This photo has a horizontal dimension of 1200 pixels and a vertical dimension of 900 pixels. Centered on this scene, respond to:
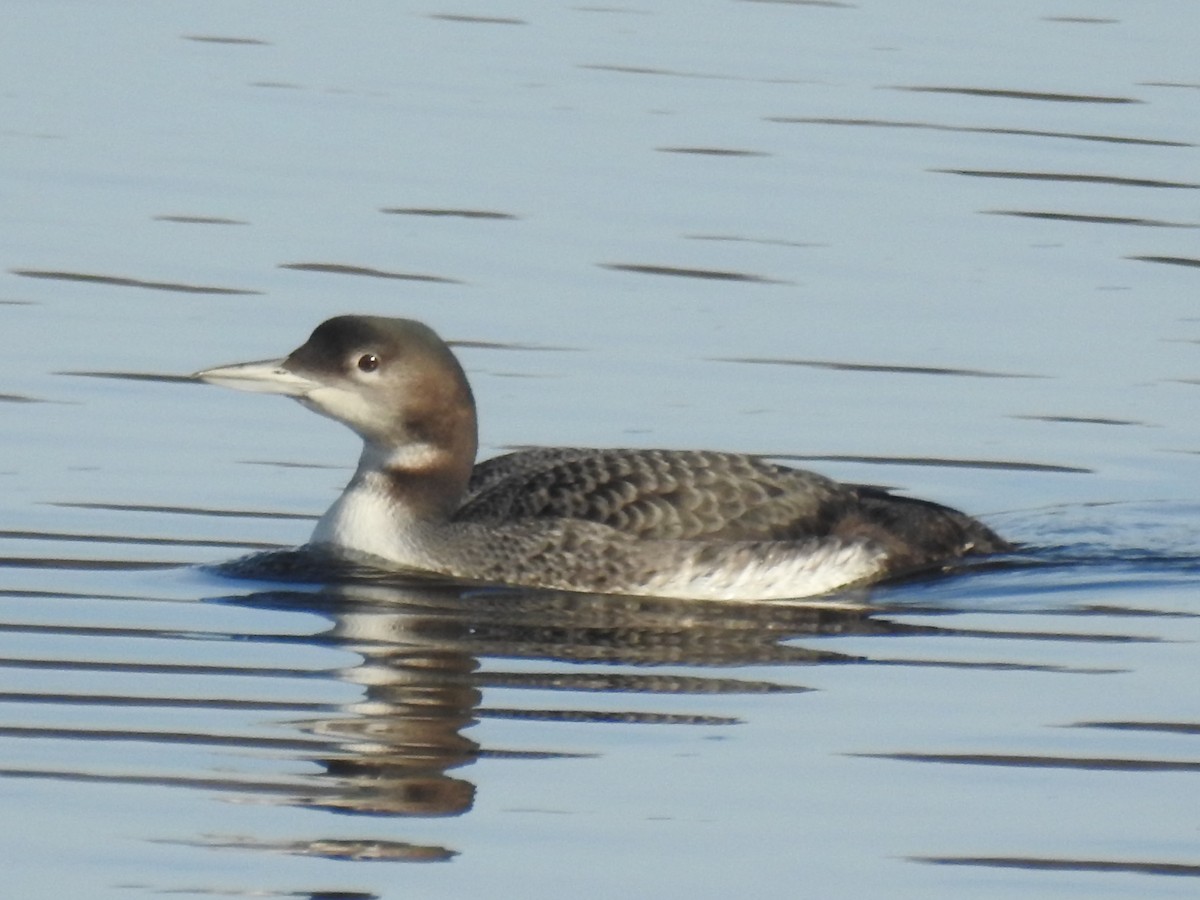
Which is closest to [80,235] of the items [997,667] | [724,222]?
[724,222]

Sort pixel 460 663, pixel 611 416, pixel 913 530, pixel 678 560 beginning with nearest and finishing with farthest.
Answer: pixel 460 663, pixel 678 560, pixel 913 530, pixel 611 416

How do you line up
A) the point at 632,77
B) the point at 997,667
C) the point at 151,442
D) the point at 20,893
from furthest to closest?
the point at 632,77
the point at 151,442
the point at 997,667
the point at 20,893

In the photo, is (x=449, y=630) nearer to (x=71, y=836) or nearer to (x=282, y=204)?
(x=71, y=836)

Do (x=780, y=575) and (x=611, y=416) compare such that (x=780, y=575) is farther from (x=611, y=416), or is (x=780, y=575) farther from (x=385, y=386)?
(x=611, y=416)

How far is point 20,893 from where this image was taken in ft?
21.4

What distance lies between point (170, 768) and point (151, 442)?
3.99 meters

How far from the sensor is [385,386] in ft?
33.3

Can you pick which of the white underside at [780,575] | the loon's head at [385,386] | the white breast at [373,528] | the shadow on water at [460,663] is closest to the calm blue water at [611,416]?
the shadow on water at [460,663]

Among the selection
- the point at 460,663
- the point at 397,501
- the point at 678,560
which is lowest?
the point at 460,663

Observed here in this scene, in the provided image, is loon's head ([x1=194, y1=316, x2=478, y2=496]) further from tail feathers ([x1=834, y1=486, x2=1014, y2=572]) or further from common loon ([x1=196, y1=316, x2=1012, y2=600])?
tail feathers ([x1=834, y1=486, x2=1014, y2=572])

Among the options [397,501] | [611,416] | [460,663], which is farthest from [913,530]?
[460,663]

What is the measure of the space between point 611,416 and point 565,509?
1784 mm

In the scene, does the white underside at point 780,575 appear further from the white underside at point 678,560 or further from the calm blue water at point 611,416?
the calm blue water at point 611,416

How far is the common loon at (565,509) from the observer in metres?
10.1
